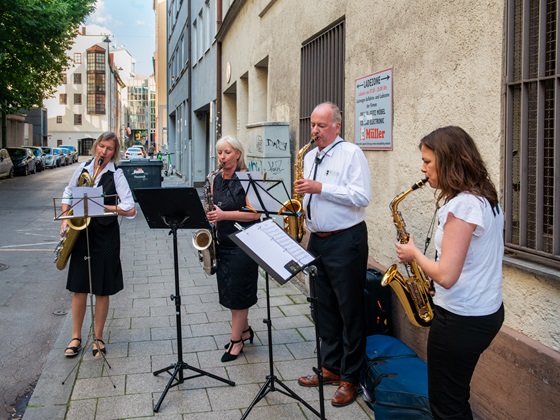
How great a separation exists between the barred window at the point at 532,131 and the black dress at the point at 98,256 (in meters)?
3.20

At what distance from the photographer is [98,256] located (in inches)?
202

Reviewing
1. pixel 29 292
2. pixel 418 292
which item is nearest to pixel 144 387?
pixel 418 292

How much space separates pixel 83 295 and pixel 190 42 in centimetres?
2036

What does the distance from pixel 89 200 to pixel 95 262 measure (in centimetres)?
65

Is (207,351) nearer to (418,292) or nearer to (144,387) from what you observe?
(144,387)

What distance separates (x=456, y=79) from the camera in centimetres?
407

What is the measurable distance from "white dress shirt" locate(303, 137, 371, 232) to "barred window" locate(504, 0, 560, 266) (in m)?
0.96

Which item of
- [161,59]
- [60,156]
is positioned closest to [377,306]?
[60,156]

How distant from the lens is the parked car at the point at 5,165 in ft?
99.0

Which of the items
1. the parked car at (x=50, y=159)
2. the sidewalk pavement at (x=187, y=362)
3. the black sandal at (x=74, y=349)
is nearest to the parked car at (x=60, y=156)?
the parked car at (x=50, y=159)

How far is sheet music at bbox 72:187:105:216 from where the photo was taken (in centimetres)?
471

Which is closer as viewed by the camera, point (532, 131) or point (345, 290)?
point (532, 131)

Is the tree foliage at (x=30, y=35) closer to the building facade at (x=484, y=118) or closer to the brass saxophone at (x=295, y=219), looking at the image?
the building facade at (x=484, y=118)

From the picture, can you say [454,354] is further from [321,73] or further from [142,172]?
[142,172]
